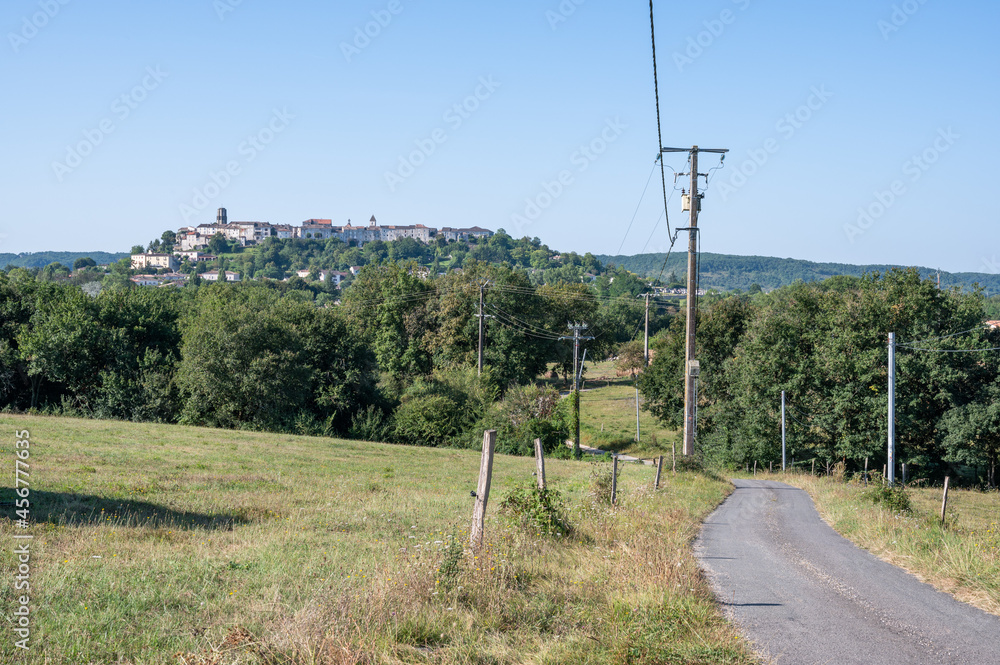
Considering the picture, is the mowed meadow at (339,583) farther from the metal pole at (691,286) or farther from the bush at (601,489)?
the metal pole at (691,286)

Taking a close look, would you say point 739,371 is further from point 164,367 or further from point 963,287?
point 164,367

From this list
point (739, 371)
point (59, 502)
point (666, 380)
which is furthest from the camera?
point (666, 380)

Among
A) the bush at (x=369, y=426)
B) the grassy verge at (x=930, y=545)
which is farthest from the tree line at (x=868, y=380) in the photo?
the grassy verge at (x=930, y=545)

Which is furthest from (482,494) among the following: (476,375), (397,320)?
(397,320)

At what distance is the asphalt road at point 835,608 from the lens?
6840 mm

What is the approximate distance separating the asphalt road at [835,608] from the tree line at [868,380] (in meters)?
30.4

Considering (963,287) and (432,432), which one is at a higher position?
(963,287)

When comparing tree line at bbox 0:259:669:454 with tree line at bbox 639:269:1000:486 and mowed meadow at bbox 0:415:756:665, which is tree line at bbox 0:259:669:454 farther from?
mowed meadow at bbox 0:415:756:665

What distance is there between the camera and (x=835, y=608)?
27.4 feet

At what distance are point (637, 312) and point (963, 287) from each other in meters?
73.4

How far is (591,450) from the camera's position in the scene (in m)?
56.6

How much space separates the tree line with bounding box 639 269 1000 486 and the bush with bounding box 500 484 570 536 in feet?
113

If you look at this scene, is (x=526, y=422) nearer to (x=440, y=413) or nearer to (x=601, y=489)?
(x=440, y=413)

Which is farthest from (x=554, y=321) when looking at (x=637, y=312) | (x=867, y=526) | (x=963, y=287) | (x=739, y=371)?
(x=867, y=526)
